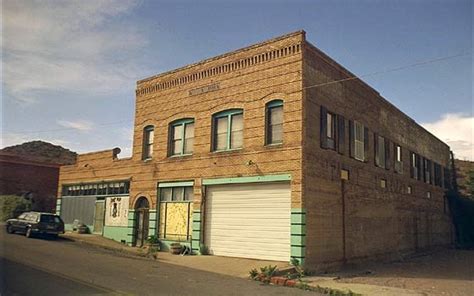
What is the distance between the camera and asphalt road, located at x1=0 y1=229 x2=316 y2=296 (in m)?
10.9

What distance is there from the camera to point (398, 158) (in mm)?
27672

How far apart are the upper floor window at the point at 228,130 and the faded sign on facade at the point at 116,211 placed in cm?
804

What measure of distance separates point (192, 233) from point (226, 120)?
5.78 meters

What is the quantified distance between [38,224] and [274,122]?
1489cm

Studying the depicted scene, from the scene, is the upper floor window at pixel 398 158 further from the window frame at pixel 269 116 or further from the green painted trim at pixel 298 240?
the green painted trim at pixel 298 240

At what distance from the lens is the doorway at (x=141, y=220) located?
24.1 meters

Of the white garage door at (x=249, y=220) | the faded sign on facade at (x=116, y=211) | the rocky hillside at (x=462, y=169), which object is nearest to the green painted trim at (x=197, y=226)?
the white garage door at (x=249, y=220)

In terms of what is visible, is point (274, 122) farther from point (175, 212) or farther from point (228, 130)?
point (175, 212)

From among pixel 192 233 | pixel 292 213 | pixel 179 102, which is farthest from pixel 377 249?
pixel 179 102

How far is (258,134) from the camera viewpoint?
1916 centimetres

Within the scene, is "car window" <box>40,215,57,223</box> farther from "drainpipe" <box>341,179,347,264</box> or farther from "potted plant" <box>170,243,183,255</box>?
"drainpipe" <box>341,179,347,264</box>

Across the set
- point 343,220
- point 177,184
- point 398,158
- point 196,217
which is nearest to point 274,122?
point 343,220

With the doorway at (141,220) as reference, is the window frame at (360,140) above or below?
above

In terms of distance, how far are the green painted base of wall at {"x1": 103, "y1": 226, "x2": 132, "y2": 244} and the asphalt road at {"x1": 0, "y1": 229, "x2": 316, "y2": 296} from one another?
660 centimetres
